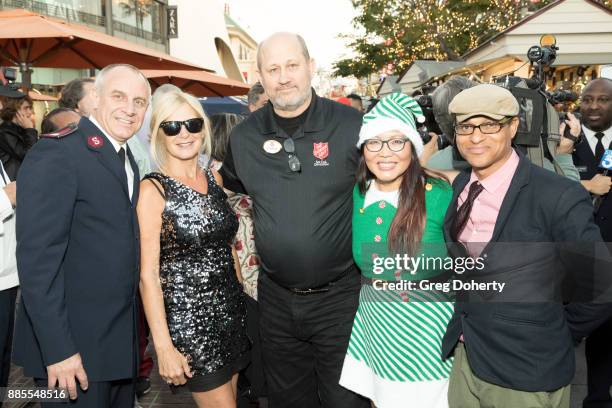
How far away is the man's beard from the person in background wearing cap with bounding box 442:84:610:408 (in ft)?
3.50

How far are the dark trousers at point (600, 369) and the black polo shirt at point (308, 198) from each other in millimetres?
2297

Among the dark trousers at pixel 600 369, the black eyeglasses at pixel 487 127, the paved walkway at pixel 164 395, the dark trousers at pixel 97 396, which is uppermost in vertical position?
the black eyeglasses at pixel 487 127

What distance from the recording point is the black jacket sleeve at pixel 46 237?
225cm

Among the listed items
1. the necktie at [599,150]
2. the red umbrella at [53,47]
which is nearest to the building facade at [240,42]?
the red umbrella at [53,47]

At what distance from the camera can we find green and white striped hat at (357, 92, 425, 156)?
102 inches

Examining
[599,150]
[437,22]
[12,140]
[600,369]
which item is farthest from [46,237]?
[437,22]

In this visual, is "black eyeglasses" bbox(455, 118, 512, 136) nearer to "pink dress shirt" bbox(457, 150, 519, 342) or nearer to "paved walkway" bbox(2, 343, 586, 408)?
"pink dress shirt" bbox(457, 150, 519, 342)

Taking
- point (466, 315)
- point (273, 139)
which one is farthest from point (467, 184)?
point (273, 139)

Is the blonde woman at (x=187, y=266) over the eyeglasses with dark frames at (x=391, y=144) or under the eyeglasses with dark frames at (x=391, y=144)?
under

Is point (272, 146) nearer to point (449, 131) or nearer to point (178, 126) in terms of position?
point (178, 126)

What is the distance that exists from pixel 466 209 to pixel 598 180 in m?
2.40

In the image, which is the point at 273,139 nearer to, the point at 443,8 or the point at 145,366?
the point at 145,366

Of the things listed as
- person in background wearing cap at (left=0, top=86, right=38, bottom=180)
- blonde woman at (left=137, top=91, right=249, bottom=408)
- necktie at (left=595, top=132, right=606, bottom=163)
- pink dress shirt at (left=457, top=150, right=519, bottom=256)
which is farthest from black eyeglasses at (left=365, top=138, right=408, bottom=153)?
person in background wearing cap at (left=0, top=86, right=38, bottom=180)

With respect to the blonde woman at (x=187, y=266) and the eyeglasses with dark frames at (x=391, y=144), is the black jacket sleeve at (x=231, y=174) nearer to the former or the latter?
the blonde woman at (x=187, y=266)
